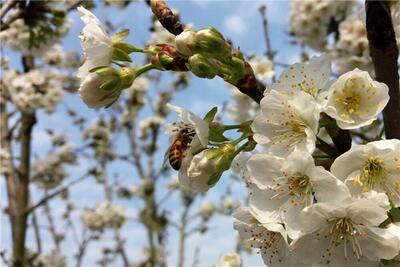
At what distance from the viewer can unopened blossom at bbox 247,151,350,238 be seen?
3.57 ft

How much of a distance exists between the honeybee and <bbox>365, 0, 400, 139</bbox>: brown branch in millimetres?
441

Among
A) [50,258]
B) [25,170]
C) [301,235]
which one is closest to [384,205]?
[301,235]

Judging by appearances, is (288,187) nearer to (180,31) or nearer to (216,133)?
(216,133)

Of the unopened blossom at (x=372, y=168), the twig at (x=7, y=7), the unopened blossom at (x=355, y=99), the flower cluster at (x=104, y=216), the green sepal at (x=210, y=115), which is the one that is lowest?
the flower cluster at (x=104, y=216)

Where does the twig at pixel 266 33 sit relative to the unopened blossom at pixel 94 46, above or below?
below

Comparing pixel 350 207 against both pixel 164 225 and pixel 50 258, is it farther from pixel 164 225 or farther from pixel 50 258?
pixel 164 225

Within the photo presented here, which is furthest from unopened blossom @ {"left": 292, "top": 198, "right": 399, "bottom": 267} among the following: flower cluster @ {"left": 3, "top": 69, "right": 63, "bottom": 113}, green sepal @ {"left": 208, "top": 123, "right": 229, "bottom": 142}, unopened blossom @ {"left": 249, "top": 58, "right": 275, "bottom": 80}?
flower cluster @ {"left": 3, "top": 69, "right": 63, "bottom": 113}

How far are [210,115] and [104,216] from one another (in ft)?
24.9

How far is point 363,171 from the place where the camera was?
3.72 feet

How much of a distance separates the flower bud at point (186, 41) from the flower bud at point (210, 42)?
1 cm

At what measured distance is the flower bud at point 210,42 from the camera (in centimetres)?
113

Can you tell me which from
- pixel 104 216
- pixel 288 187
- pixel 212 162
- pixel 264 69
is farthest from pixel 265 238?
pixel 104 216

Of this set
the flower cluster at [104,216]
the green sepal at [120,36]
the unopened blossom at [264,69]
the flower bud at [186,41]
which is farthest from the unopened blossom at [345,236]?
the flower cluster at [104,216]

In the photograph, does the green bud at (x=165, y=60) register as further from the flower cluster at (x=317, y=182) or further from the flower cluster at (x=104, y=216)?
the flower cluster at (x=104, y=216)
